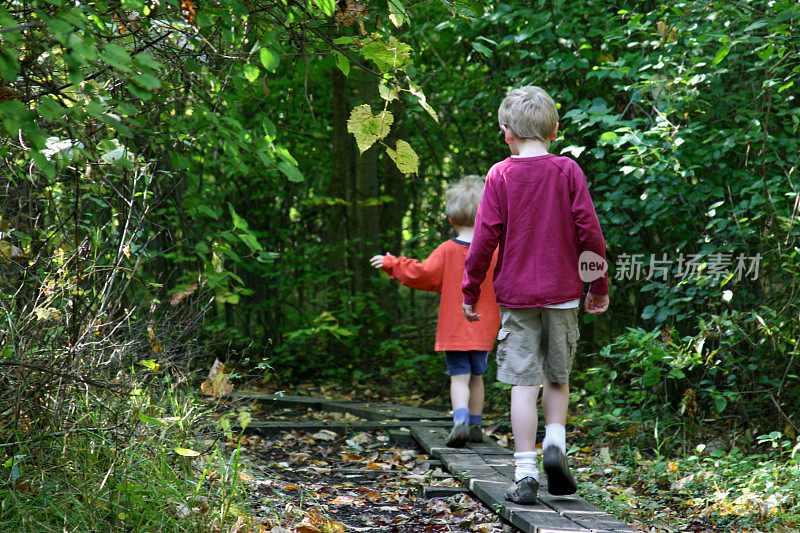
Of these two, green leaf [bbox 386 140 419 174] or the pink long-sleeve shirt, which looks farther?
the pink long-sleeve shirt

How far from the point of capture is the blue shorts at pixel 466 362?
4727 mm

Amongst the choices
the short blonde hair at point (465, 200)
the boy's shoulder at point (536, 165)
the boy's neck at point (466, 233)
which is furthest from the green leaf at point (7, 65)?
the boy's neck at point (466, 233)

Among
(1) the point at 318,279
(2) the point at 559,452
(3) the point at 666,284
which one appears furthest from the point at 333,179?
(2) the point at 559,452

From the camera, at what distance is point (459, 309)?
4785mm

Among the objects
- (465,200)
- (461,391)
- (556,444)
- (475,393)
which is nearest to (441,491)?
(556,444)

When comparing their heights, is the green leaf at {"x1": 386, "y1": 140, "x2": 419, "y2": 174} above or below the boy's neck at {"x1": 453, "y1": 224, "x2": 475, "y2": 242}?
above

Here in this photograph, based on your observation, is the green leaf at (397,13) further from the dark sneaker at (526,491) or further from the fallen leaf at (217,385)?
the dark sneaker at (526,491)

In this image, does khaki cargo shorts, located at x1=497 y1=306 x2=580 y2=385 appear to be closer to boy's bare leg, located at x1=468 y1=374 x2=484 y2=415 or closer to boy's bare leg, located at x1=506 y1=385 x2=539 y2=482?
boy's bare leg, located at x1=506 y1=385 x2=539 y2=482

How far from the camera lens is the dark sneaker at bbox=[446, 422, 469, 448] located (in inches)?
178

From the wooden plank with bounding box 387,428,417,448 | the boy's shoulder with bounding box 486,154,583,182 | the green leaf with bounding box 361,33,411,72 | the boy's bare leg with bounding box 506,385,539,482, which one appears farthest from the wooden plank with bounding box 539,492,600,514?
the green leaf with bounding box 361,33,411,72

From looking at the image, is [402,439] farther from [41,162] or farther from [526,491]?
[41,162]

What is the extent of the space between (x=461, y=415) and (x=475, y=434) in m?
0.22

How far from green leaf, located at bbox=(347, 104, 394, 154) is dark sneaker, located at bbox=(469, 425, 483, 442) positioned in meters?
2.67

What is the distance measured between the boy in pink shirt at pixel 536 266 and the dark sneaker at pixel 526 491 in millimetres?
27
